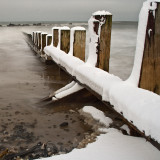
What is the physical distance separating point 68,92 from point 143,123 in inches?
79.3

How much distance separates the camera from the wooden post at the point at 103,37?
3123 mm

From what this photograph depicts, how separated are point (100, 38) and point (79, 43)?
141 cm

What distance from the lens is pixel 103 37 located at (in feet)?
10.5

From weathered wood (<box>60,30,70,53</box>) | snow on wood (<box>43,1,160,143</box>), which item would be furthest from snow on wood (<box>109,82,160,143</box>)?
weathered wood (<box>60,30,70,53</box>)

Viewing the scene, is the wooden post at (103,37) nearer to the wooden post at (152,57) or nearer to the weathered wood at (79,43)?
the wooden post at (152,57)

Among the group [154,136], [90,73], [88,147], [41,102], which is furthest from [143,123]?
[41,102]

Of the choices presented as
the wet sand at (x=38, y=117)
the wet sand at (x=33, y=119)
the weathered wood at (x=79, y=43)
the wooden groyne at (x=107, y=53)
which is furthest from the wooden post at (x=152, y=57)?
the weathered wood at (x=79, y=43)

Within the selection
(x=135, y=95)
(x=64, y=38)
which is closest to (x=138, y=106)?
(x=135, y=95)

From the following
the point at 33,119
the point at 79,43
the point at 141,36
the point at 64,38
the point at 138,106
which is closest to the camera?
the point at 138,106

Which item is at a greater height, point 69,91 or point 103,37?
point 103,37

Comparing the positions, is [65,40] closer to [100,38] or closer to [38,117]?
[100,38]

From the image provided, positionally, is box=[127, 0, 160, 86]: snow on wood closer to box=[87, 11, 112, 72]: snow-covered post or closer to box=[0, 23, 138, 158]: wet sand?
box=[0, 23, 138, 158]: wet sand

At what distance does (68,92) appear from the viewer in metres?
3.60

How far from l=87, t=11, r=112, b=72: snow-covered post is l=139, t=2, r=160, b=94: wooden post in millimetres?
1098
